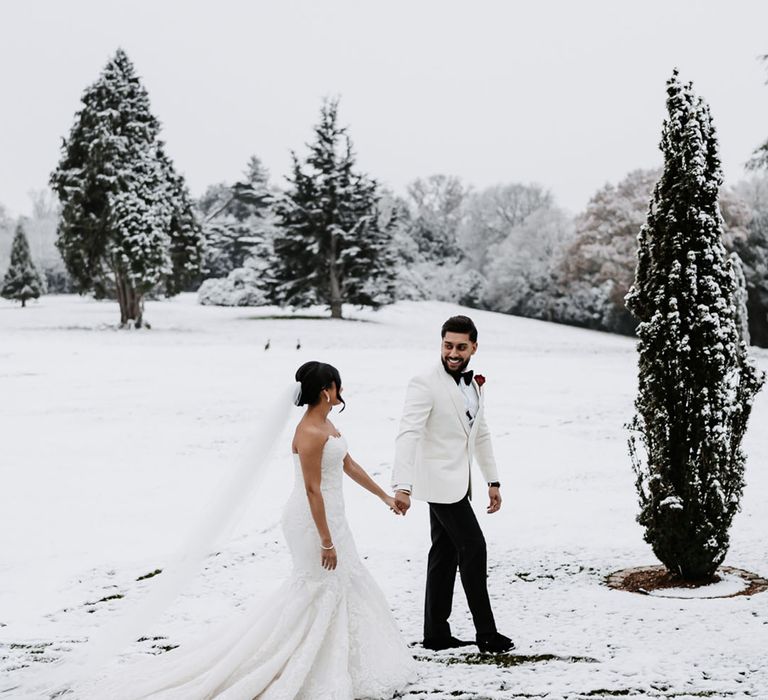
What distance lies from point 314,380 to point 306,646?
135 cm

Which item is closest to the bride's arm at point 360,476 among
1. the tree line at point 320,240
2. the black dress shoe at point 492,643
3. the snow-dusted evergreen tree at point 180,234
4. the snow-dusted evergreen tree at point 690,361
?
the black dress shoe at point 492,643

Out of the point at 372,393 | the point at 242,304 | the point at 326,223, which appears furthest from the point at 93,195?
the point at 372,393

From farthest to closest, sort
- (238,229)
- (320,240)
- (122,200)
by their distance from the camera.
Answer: (238,229) < (320,240) < (122,200)

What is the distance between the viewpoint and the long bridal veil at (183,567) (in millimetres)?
5016

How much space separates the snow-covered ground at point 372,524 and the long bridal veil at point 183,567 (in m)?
0.22

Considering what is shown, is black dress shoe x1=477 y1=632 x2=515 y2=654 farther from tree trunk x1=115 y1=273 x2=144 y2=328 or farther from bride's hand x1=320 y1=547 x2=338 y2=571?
tree trunk x1=115 y1=273 x2=144 y2=328

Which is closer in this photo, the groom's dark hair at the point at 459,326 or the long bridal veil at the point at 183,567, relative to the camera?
the long bridal veil at the point at 183,567

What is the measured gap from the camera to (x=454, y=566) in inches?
229

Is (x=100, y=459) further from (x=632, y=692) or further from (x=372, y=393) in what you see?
(x=632, y=692)

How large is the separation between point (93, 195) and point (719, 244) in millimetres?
35480

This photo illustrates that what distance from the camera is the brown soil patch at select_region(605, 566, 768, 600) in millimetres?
7105

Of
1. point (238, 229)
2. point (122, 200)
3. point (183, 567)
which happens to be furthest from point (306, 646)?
point (238, 229)

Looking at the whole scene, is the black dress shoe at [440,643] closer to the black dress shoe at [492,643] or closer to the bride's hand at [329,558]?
the black dress shoe at [492,643]

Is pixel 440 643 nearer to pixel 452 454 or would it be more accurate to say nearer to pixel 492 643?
pixel 492 643
